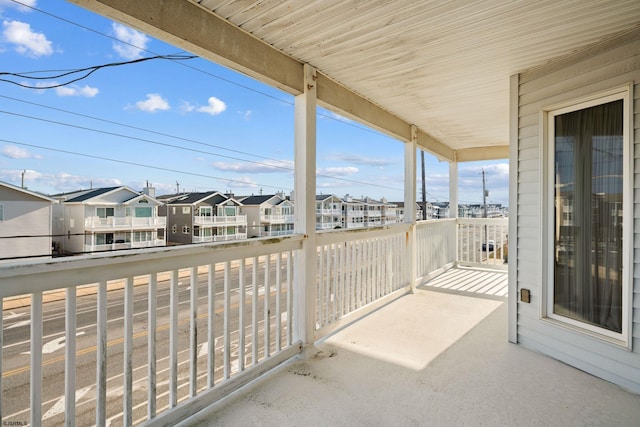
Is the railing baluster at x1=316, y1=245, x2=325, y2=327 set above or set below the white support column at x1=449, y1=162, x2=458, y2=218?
below

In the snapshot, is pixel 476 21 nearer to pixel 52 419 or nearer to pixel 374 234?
pixel 374 234

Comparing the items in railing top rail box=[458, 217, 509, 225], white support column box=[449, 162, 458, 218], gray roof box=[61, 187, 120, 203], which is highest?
white support column box=[449, 162, 458, 218]

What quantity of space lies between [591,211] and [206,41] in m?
2.87

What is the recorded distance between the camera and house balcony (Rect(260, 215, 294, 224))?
2236mm

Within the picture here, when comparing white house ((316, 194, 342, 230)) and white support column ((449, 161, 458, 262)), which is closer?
white house ((316, 194, 342, 230))

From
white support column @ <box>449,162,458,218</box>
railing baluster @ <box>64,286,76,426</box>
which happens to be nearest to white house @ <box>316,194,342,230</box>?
railing baluster @ <box>64,286,76,426</box>

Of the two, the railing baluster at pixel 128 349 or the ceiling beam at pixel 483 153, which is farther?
the ceiling beam at pixel 483 153

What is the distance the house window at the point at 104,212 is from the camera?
130cm

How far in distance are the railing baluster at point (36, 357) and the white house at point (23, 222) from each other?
0.74ft

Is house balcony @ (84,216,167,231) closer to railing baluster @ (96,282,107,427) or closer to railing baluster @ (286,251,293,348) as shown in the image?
railing baluster @ (96,282,107,427)

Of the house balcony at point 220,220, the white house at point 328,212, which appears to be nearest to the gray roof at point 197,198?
the house balcony at point 220,220

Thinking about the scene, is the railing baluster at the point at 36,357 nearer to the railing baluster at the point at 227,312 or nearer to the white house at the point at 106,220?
the white house at the point at 106,220

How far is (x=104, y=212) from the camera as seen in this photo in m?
1.32

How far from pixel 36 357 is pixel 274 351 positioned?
1545 mm
